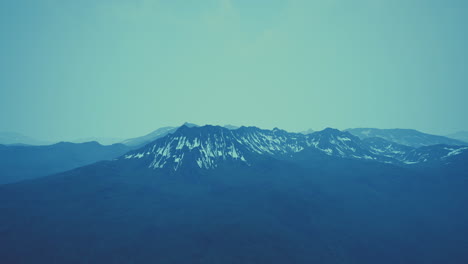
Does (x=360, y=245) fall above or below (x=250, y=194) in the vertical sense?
below

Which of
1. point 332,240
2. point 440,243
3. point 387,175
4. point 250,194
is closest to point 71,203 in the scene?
point 250,194

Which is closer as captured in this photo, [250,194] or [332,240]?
[332,240]

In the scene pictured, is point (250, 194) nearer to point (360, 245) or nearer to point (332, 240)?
point (332, 240)

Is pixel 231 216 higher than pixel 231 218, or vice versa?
pixel 231 216

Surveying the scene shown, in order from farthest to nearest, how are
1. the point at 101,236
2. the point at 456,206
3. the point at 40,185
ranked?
the point at 40,185 < the point at 456,206 < the point at 101,236

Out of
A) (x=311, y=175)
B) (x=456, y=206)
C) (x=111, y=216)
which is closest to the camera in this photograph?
(x=111, y=216)

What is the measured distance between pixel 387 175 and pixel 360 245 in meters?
113

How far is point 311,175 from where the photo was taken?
622 feet

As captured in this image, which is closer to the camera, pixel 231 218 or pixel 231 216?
pixel 231 218

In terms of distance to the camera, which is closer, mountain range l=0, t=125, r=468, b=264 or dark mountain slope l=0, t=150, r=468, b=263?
dark mountain slope l=0, t=150, r=468, b=263

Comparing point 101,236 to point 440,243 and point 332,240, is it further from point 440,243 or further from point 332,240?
point 440,243

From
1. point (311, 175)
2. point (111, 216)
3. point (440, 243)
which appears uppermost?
point (311, 175)

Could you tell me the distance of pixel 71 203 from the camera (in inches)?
5108

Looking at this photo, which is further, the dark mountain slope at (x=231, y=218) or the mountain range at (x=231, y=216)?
the mountain range at (x=231, y=216)
